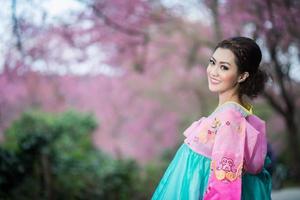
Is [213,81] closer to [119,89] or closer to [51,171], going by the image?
[51,171]

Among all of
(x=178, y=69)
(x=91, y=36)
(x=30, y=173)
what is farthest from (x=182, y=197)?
(x=178, y=69)

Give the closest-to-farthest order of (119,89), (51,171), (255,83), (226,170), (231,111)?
(226,170)
(231,111)
(255,83)
(51,171)
(119,89)

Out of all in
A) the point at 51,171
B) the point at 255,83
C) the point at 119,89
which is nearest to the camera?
the point at 255,83

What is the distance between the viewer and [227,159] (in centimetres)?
205

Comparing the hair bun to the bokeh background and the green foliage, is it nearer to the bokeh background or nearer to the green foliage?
the bokeh background

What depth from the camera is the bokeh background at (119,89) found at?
20.5ft

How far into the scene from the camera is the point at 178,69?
1205cm

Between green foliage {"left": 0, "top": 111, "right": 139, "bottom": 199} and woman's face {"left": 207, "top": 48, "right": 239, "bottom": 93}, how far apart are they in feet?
14.7

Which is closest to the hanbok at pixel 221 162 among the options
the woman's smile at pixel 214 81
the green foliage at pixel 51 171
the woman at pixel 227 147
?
A: the woman at pixel 227 147

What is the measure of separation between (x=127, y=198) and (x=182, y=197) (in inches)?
235

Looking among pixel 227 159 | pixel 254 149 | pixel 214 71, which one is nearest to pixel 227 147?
pixel 227 159

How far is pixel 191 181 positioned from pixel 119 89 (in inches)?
410

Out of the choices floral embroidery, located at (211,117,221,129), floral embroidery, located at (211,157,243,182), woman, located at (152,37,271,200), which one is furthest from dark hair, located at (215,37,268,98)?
floral embroidery, located at (211,157,243,182)

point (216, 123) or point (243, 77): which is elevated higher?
point (243, 77)
